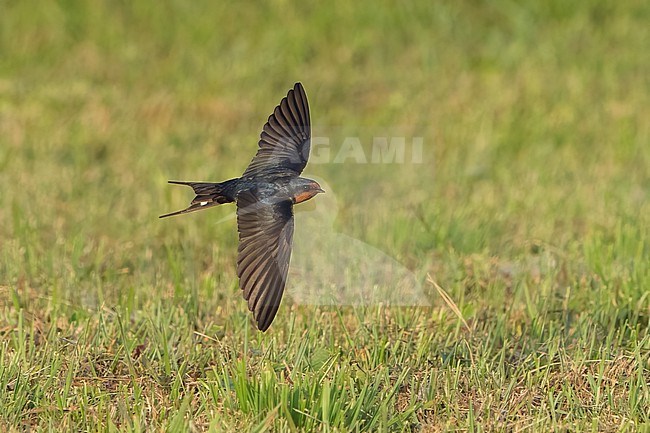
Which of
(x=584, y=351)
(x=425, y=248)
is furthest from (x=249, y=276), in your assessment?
(x=425, y=248)

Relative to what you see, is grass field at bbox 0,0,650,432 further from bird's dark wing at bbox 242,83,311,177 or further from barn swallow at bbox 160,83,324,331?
bird's dark wing at bbox 242,83,311,177

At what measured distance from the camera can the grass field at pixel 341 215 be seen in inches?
122

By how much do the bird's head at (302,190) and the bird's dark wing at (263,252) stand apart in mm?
66

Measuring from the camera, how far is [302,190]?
328 centimetres

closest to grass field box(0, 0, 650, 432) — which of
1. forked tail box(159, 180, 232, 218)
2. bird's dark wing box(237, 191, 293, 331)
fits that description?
bird's dark wing box(237, 191, 293, 331)

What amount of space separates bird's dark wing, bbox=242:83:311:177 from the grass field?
1.69 ft

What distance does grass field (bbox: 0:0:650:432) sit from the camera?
311 centimetres

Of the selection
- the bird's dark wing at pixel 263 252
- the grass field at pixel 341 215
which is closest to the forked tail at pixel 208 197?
the bird's dark wing at pixel 263 252

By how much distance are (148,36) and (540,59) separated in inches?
111

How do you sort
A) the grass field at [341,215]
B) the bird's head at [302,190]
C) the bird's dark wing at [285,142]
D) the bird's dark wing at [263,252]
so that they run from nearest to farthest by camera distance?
the bird's dark wing at [263,252] < the grass field at [341,215] < the bird's head at [302,190] < the bird's dark wing at [285,142]

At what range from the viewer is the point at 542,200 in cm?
562

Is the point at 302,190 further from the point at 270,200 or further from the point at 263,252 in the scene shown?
the point at 263,252

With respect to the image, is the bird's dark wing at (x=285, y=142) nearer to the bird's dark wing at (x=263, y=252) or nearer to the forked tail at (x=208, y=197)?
the forked tail at (x=208, y=197)

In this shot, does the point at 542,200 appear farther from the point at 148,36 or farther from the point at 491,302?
the point at 148,36
